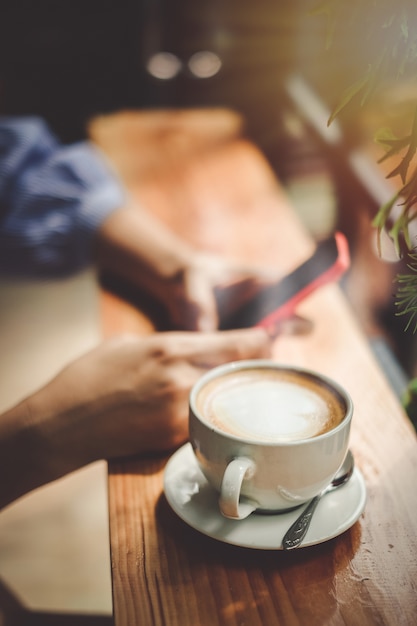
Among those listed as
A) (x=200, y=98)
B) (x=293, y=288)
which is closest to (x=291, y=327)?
(x=293, y=288)

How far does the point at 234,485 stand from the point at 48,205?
1163 mm

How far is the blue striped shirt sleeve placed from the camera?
1583 millimetres

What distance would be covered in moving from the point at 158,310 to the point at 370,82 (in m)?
0.74

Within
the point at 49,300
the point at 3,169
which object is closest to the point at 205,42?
the point at 49,300

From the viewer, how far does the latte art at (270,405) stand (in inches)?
27.5

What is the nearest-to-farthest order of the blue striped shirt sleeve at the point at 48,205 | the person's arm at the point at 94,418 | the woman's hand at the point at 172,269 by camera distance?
the person's arm at the point at 94,418
the woman's hand at the point at 172,269
the blue striped shirt sleeve at the point at 48,205

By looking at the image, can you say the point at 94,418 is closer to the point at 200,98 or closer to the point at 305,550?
the point at 305,550

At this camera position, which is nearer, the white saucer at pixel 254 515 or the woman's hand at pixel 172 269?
the white saucer at pixel 254 515

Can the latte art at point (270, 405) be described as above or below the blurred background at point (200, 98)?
above

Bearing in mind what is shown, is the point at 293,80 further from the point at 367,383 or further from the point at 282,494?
the point at 282,494

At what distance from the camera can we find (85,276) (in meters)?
3.51

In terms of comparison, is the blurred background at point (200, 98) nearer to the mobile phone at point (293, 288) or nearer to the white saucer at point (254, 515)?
the mobile phone at point (293, 288)

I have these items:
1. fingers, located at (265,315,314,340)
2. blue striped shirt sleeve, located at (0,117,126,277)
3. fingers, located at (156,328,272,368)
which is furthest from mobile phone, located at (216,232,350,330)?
blue striped shirt sleeve, located at (0,117,126,277)

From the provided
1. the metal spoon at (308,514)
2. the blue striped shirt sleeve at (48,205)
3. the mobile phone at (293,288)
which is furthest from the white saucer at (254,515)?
the blue striped shirt sleeve at (48,205)
